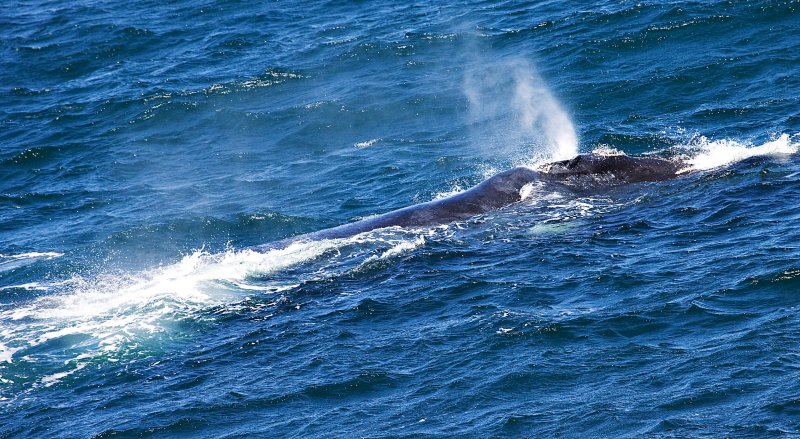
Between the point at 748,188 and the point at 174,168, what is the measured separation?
1883 cm

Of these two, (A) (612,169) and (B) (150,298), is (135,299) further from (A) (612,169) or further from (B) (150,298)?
(A) (612,169)

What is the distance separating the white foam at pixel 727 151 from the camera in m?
24.3

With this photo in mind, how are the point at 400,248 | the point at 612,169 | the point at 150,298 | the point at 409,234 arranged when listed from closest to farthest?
the point at 150,298 < the point at 400,248 < the point at 409,234 < the point at 612,169

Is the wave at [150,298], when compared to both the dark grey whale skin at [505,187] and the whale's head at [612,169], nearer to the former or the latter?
the dark grey whale skin at [505,187]

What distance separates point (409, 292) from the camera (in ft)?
66.0

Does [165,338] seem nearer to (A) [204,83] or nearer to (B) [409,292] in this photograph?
(B) [409,292]

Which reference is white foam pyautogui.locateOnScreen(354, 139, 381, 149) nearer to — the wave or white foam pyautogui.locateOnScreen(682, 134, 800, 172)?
the wave

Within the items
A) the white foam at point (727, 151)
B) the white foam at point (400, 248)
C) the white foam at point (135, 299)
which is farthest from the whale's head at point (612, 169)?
the white foam at point (135, 299)

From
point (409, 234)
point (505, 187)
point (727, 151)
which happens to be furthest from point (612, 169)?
point (409, 234)

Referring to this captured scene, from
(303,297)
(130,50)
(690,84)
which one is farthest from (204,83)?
(303,297)

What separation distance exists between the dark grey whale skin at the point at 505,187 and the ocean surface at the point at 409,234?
0.50 meters

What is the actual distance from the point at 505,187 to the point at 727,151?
561 cm

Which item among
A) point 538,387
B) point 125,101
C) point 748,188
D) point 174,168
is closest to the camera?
point 538,387

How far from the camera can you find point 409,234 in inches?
909
